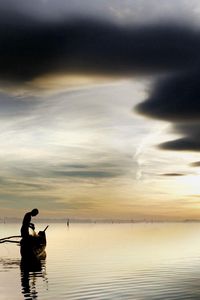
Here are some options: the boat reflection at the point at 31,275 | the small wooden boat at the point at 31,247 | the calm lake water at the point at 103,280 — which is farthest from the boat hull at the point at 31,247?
the calm lake water at the point at 103,280

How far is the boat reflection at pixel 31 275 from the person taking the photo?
33062 mm

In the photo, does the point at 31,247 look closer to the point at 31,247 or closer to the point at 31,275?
the point at 31,247

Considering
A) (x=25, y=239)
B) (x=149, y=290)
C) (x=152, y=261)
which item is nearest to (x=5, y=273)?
(x=25, y=239)

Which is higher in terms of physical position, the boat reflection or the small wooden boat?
the small wooden boat

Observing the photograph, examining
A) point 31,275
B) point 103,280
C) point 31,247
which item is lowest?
point 103,280

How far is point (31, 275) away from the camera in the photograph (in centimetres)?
4159

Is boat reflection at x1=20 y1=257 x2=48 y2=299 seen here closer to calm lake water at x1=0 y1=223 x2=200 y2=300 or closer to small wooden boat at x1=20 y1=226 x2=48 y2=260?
calm lake water at x1=0 y1=223 x2=200 y2=300

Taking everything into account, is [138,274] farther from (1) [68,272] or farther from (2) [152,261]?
(2) [152,261]

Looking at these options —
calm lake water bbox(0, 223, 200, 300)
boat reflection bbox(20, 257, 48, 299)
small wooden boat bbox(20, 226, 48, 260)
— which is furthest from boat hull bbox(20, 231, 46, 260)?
calm lake water bbox(0, 223, 200, 300)

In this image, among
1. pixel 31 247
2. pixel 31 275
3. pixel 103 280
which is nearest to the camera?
pixel 103 280

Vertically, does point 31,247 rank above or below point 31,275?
above

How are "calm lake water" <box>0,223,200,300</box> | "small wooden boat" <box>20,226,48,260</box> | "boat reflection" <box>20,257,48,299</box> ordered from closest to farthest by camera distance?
"calm lake water" <box>0,223,200,300</box>, "boat reflection" <box>20,257,48,299</box>, "small wooden boat" <box>20,226,48,260</box>

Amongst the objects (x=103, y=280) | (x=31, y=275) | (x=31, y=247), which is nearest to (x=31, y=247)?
(x=31, y=247)

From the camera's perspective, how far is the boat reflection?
33062mm
